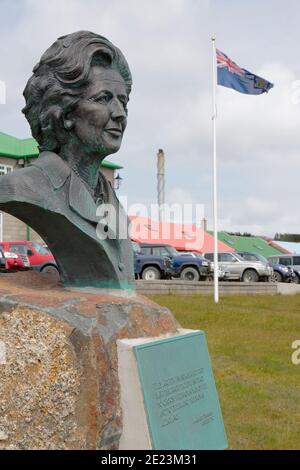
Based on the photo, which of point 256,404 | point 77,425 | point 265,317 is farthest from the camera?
point 265,317

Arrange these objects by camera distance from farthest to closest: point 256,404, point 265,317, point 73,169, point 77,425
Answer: point 265,317 < point 256,404 < point 73,169 < point 77,425

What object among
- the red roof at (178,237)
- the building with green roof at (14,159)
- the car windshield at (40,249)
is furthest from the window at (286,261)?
the car windshield at (40,249)

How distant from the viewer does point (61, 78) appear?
3924 millimetres

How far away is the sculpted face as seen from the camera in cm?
394

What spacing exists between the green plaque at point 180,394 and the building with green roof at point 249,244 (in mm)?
34439

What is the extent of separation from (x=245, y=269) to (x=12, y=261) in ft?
29.6

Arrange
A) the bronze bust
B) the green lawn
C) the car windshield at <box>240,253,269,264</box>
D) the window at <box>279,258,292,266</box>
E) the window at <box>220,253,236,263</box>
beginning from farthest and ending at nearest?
the window at <box>279,258,292,266</box>
the car windshield at <box>240,253,269,264</box>
the window at <box>220,253,236,263</box>
the green lawn
the bronze bust

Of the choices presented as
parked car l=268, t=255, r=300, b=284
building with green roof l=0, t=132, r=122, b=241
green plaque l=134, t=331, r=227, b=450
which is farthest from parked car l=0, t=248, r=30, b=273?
parked car l=268, t=255, r=300, b=284

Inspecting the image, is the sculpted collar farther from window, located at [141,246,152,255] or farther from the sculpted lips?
window, located at [141,246,152,255]

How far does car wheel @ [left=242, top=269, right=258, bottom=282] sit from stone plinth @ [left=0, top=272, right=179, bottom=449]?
17623 millimetres
